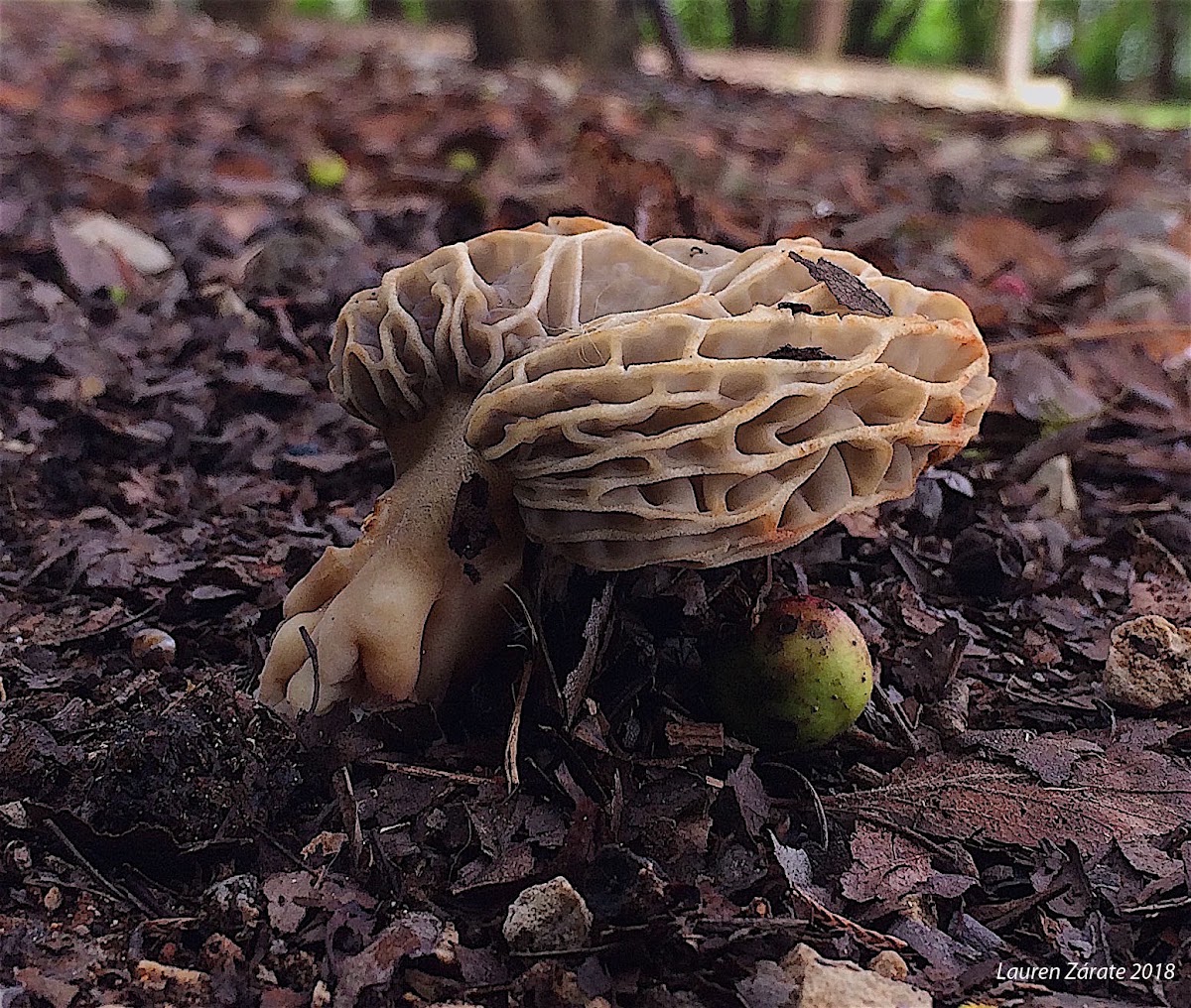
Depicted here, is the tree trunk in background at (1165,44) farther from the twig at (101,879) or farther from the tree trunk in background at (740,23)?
the twig at (101,879)

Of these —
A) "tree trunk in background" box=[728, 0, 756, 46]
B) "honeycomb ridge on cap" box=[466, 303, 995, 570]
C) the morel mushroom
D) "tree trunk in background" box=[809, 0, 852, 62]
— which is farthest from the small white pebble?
"tree trunk in background" box=[728, 0, 756, 46]

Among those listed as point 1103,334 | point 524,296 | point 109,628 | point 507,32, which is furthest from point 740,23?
point 109,628

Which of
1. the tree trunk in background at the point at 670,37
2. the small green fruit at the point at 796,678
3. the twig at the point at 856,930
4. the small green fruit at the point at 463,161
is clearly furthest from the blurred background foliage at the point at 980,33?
the twig at the point at 856,930

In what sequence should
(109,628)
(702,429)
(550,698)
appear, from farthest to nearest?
(109,628)
(550,698)
(702,429)

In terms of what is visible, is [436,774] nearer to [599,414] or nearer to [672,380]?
[599,414]

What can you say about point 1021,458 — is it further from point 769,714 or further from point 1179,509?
point 769,714

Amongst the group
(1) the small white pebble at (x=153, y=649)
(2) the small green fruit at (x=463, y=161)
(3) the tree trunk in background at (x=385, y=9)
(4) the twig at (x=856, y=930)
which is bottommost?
(4) the twig at (x=856, y=930)

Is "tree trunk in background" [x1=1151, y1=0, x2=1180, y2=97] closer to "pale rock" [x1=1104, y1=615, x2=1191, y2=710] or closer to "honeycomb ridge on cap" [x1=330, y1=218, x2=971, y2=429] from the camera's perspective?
"pale rock" [x1=1104, y1=615, x2=1191, y2=710]

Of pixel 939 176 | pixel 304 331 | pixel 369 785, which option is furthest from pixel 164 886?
pixel 939 176
